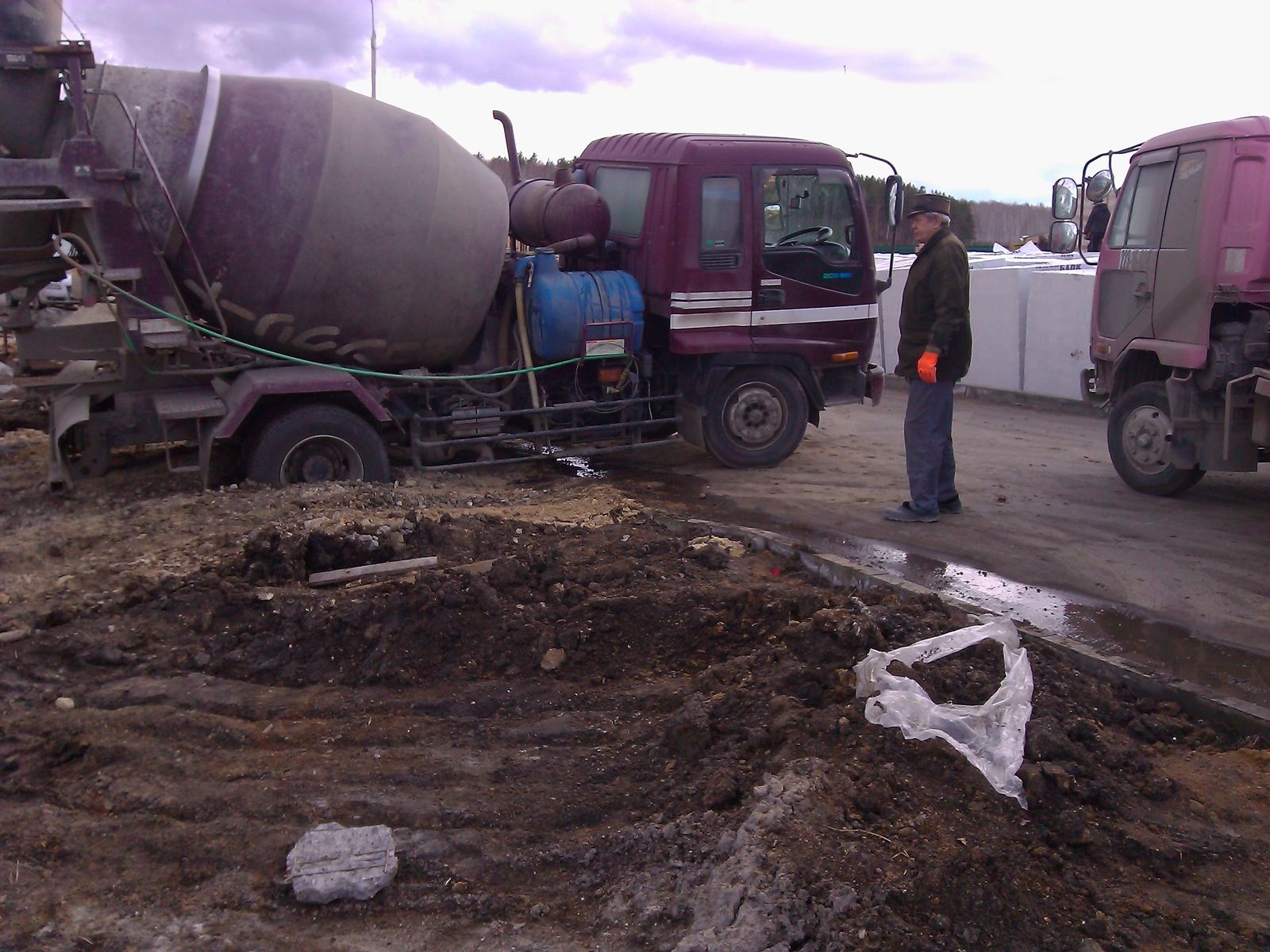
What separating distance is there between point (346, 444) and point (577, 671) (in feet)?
11.2

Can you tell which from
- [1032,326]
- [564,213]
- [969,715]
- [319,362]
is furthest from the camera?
[1032,326]

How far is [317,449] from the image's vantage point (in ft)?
22.7

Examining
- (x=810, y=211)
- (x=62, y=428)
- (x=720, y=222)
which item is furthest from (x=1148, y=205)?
(x=62, y=428)

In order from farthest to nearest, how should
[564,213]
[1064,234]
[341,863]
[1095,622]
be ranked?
[564,213], [1064,234], [1095,622], [341,863]

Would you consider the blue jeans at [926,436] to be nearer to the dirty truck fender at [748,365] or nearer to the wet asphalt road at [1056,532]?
the wet asphalt road at [1056,532]

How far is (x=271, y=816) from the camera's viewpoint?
10.4ft

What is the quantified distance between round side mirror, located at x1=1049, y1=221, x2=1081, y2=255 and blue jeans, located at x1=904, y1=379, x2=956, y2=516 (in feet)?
6.62

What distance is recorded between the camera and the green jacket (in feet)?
21.5

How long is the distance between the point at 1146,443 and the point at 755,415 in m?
3.05

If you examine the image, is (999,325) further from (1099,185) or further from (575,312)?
(575,312)

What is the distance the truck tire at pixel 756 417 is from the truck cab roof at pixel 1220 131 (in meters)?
3.33

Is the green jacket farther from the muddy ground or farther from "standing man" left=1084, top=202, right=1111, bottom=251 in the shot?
"standing man" left=1084, top=202, right=1111, bottom=251

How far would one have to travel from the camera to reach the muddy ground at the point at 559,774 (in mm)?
2699

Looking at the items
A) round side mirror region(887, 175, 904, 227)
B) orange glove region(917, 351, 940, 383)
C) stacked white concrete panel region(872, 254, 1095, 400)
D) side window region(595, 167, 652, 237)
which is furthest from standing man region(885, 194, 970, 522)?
stacked white concrete panel region(872, 254, 1095, 400)
